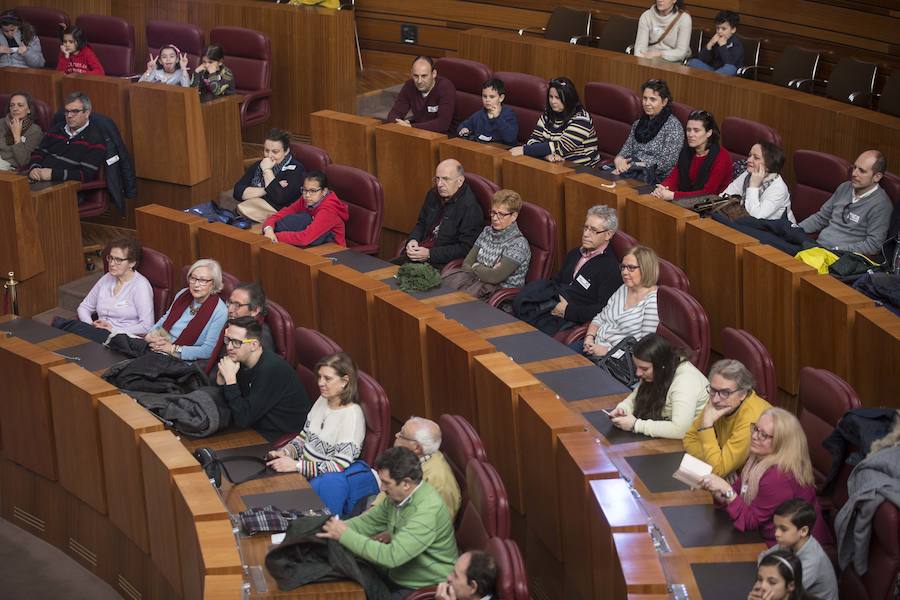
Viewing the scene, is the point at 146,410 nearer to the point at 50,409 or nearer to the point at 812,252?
the point at 50,409

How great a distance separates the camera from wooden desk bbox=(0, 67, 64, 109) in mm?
5312

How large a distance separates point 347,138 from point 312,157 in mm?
292

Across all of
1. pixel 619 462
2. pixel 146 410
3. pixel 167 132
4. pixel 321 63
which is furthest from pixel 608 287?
pixel 321 63

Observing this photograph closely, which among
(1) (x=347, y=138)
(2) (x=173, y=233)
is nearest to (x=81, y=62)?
(1) (x=347, y=138)

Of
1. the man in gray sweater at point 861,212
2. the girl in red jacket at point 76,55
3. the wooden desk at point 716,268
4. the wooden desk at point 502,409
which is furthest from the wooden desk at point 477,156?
the girl in red jacket at point 76,55

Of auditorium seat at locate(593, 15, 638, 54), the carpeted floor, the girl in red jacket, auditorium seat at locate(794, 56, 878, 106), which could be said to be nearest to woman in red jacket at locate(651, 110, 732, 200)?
auditorium seat at locate(794, 56, 878, 106)

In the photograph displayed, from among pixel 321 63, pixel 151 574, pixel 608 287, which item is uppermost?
pixel 321 63

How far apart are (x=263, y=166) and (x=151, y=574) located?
6.35 ft

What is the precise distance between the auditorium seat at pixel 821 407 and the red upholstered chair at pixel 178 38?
Answer: 3927mm

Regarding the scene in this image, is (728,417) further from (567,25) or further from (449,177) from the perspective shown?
(567,25)

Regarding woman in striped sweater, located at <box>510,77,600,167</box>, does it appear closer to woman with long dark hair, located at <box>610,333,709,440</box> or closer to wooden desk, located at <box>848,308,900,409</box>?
wooden desk, located at <box>848,308,900,409</box>

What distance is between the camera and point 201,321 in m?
3.62

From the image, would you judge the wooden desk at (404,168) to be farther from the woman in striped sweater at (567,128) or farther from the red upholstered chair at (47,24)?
the red upholstered chair at (47,24)

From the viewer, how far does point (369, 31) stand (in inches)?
267
